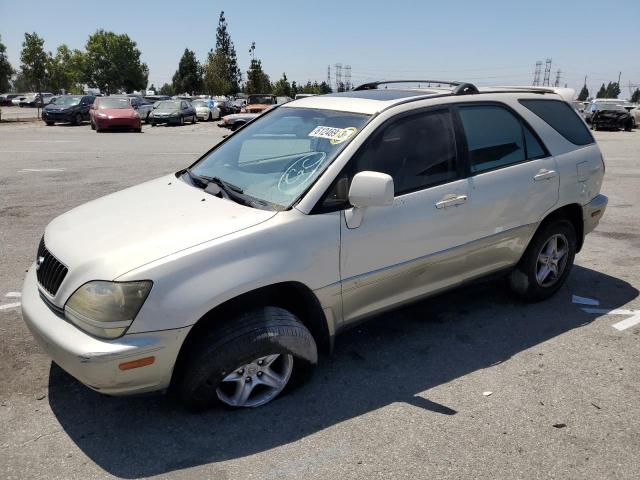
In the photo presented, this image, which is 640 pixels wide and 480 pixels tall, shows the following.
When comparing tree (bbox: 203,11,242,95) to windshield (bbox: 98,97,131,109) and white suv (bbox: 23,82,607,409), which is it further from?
white suv (bbox: 23,82,607,409)

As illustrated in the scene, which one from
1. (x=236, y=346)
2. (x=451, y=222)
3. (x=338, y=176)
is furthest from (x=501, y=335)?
(x=236, y=346)

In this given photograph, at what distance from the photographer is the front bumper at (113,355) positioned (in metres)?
2.50

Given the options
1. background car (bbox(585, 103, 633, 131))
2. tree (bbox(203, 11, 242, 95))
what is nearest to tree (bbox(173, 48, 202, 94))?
tree (bbox(203, 11, 242, 95))

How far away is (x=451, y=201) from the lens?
11.4 feet

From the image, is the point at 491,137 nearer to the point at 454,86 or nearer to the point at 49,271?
the point at 454,86

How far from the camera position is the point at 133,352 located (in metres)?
2.51

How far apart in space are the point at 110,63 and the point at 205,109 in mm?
67236

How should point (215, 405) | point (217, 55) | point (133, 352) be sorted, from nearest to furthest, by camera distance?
1. point (133, 352)
2. point (215, 405)
3. point (217, 55)

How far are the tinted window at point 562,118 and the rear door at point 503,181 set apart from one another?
26cm

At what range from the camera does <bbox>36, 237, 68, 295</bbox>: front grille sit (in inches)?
111

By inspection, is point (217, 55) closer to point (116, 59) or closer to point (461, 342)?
point (116, 59)

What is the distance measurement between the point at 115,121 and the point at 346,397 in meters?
22.7

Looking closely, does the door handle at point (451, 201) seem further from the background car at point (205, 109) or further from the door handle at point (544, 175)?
the background car at point (205, 109)

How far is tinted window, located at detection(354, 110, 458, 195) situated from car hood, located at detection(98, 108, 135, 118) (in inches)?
877
